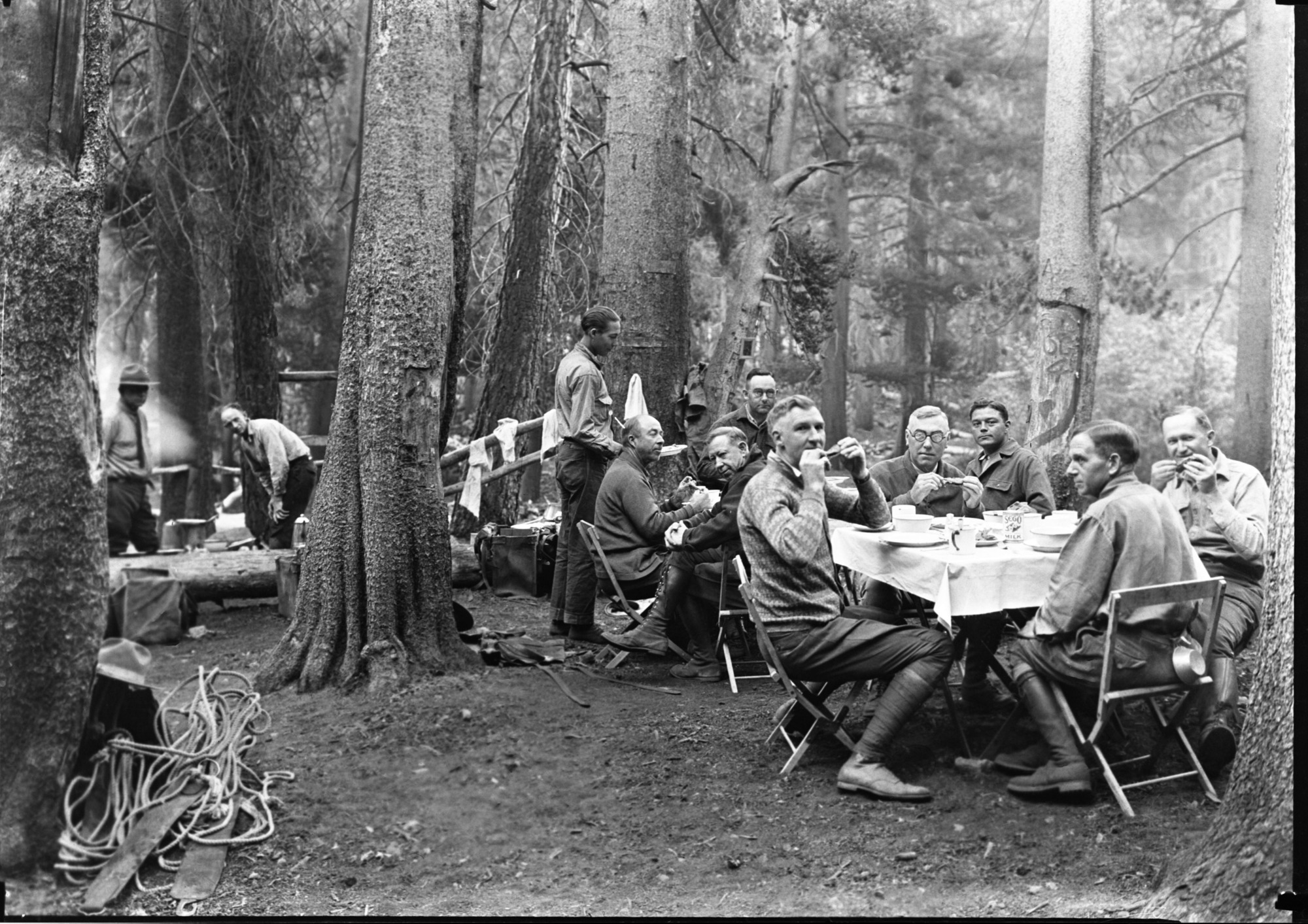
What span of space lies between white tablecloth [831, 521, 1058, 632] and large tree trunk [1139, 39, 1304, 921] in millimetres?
1140

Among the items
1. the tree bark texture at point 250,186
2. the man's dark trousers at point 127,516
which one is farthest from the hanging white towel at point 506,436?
the man's dark trousers at point 127,516

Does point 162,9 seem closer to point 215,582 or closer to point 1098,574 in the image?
point 215,582

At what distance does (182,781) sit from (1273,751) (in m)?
2.93

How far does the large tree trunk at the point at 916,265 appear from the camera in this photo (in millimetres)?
9820

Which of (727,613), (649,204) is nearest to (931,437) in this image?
(727,613)

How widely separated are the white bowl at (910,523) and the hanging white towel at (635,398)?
242 centimetres

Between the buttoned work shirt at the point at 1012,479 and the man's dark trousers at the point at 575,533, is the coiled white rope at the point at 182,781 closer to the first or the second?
the man's dark trousers at the point at 575,533

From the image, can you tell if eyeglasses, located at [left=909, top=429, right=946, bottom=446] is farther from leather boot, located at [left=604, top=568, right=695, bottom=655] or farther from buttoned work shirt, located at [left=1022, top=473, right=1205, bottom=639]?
buttoned work shirt, located at [left=1022, top=473, right=1205, bottom=639]

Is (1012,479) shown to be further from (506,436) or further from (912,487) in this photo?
(506,436)

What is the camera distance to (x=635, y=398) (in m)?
7.21

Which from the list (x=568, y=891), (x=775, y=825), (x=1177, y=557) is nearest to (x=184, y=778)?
(x=568, y=891)

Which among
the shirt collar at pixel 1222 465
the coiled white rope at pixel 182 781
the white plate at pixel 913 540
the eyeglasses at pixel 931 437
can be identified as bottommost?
the coiled white rope at pixel 182 781

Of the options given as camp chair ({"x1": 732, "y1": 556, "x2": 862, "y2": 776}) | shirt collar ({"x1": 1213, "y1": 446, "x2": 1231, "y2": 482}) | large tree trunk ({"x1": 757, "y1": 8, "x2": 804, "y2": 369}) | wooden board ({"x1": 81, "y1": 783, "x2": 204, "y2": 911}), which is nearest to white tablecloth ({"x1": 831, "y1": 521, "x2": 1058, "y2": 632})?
camp chair ({"x1": 732, "y1": 556, "x2": 862, "y2": 776})

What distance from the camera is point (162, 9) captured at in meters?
4.41
